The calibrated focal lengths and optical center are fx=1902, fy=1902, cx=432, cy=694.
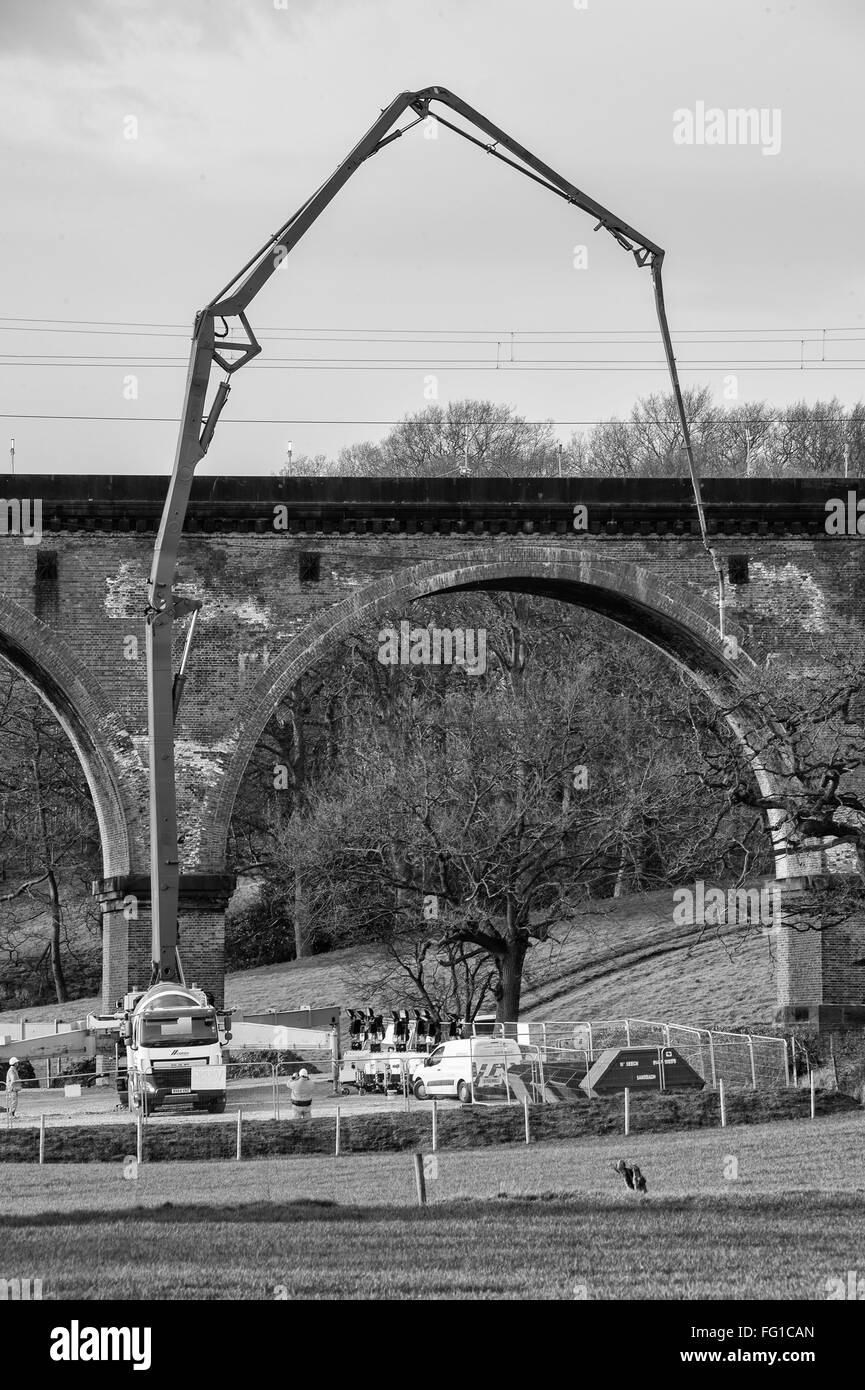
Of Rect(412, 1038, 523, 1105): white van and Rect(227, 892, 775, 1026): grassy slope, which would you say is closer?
Rect(412, 1038, 523, 1105): white van

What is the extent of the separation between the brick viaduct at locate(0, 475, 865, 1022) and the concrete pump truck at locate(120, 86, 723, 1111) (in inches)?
44.6

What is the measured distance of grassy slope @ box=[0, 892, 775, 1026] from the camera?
4275cm

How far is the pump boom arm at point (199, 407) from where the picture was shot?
98.0 ft

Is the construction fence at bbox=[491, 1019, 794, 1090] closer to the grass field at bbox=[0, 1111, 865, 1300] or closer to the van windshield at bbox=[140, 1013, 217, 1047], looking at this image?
the van windshield at bbox=[140, 1013, 217, 1047]

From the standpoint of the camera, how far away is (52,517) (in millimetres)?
32844

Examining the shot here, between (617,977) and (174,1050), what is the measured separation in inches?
850

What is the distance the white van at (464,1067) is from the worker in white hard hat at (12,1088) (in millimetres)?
5824

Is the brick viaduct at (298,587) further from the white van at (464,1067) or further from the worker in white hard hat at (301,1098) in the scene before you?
the worker in white hard hat at (301,1098)

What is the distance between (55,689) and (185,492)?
5.01 m

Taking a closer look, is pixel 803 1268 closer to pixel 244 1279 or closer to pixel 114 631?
pixel 244 1279

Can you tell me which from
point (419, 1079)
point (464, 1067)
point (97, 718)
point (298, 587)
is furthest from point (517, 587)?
point (464, 1067)

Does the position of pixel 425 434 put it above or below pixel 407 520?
above

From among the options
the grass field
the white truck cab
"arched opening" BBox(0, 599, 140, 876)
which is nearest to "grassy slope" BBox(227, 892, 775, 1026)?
"arched opening" BBox(0, 599, 140, 876)
